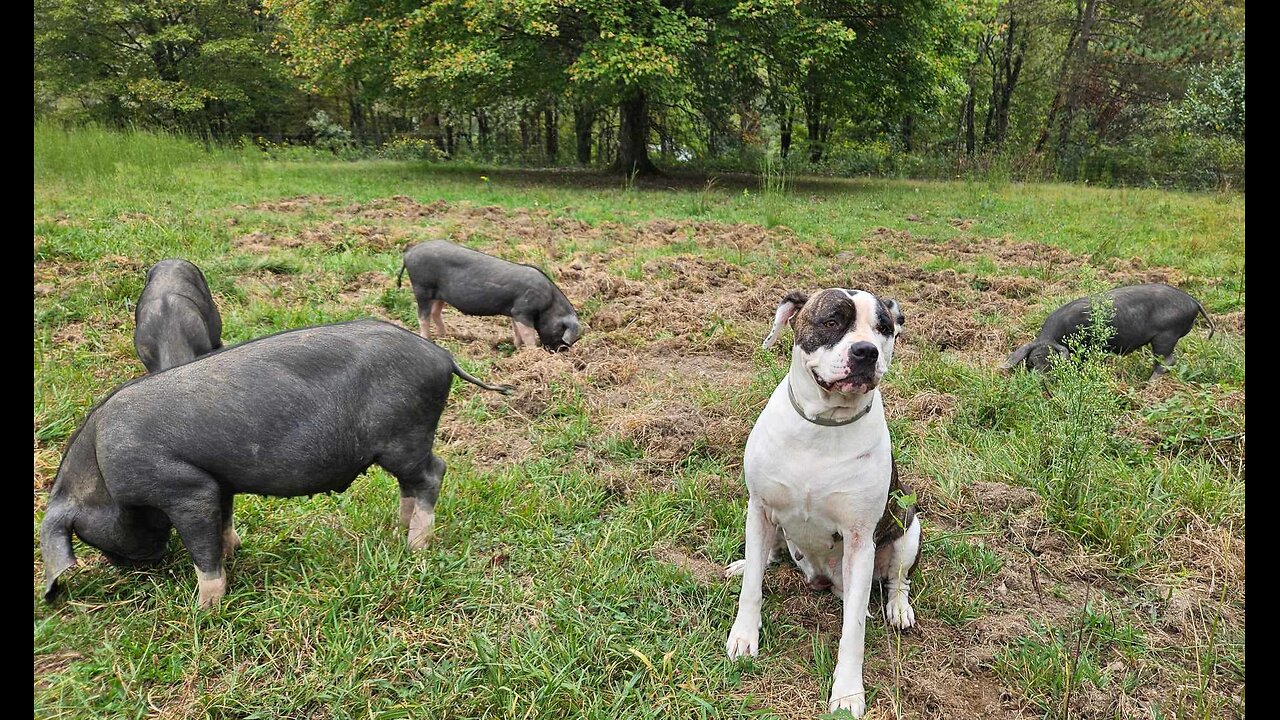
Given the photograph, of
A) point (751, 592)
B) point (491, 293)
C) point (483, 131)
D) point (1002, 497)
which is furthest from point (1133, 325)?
point (483, 131)

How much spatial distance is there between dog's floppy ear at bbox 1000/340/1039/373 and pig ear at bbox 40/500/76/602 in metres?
5.65

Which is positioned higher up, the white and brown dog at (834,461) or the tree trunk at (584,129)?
the tree trunk at (584,129)

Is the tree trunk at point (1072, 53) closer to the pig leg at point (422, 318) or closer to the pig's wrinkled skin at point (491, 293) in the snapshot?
the pig's wrinkled skin at point (491, 293)

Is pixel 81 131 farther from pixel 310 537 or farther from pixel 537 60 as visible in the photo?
pixel 310 537

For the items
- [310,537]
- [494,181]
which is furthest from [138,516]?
[494,181]

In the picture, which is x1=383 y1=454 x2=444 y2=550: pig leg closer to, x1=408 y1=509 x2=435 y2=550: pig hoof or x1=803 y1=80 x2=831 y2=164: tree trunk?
x1=408 y1=509 x2=435 y2=550: pig hoof

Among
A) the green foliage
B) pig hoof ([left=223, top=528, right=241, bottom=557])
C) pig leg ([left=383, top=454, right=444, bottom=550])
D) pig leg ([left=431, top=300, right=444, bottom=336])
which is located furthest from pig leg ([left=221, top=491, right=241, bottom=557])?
the green foliage

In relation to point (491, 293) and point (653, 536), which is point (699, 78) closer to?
point (491, 293)

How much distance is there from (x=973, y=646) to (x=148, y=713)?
2946 mm

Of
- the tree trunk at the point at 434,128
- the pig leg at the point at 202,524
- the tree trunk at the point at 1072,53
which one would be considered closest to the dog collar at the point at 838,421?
the pig leg at the point at 202,524

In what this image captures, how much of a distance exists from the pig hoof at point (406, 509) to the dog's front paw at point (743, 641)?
1.52 metres

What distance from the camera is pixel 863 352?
2.26 meters

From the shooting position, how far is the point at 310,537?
3.02 m

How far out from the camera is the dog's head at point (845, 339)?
2.28 meters
